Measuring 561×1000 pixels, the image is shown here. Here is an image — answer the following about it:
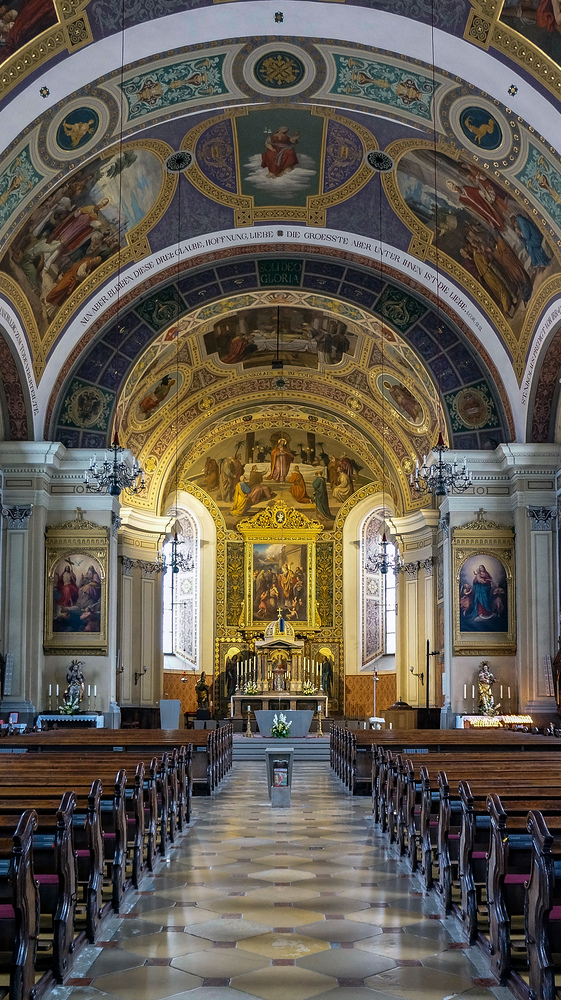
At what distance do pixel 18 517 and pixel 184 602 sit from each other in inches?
450

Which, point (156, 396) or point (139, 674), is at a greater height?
point (156, 396)

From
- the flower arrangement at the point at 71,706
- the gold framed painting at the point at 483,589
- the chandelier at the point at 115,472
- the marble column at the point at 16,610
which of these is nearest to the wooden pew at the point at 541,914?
the chandelier at the point at 115,472

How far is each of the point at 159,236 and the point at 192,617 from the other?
1436 centimetres

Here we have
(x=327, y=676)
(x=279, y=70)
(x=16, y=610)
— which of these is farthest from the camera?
(x=327, y=676)

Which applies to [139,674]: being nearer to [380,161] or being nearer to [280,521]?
[280,521]

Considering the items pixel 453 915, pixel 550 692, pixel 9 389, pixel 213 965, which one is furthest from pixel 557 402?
pixel 213 965

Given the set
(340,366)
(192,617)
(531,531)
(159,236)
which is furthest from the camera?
(192,617)

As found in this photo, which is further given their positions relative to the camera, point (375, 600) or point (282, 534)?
point (282, 534)

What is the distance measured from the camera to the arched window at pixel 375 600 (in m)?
31.0

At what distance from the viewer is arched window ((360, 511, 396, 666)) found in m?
31.0

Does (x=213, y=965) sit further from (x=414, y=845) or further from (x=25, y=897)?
(x=414, y=845)

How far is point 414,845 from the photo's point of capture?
8.27 metres

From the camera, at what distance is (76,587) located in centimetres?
2145

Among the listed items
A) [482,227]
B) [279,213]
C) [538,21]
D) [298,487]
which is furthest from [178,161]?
[298,487]
